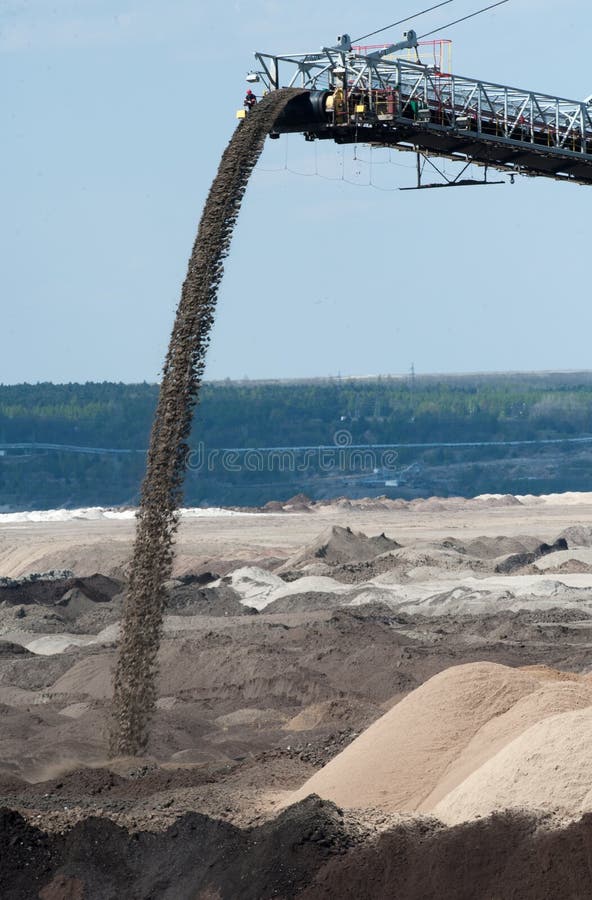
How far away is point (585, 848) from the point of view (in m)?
9.67

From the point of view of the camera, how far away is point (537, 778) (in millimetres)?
11008

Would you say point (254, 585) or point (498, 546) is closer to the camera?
point (254, 585)

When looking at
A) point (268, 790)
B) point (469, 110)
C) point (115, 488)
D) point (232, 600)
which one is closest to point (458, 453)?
point (115, 488)

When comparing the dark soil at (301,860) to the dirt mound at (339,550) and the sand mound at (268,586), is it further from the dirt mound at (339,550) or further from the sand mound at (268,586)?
the dirt mound at (339,550)

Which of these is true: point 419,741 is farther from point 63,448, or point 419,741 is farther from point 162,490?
point 63,448

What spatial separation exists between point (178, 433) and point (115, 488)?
64541 mm

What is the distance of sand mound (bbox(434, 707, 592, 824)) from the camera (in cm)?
1070

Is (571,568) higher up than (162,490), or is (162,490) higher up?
(162,490)

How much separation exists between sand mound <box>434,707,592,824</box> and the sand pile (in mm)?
12

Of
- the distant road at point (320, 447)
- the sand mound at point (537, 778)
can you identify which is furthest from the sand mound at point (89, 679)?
the distant road at point (320, 447)

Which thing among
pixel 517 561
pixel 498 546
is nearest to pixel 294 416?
pixel 498 546

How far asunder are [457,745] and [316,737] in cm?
318

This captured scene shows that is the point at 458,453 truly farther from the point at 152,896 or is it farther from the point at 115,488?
the point at 152,896

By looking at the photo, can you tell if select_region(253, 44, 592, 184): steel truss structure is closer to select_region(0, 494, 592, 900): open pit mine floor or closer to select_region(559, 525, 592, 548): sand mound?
select_region(0, 494, 592, 900): open pit mine floor
